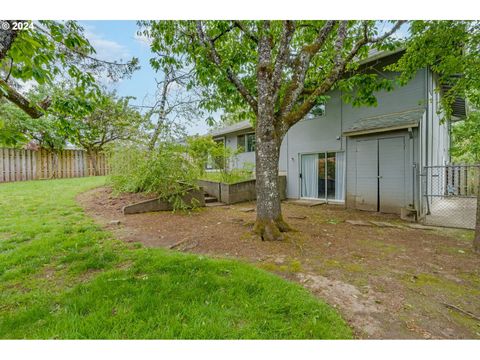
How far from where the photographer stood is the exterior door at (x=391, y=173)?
7184mm

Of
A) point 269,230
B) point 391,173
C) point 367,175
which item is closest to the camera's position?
point 269,230

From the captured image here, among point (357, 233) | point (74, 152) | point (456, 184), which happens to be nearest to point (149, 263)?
point (357, 233)

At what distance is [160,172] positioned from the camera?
288 inches

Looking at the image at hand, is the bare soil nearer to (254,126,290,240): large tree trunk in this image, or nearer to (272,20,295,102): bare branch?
(254,126,290,240): large tree trunk

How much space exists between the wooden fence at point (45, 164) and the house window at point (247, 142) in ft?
25.1

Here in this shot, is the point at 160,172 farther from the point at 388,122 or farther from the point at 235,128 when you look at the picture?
the point at 235,128

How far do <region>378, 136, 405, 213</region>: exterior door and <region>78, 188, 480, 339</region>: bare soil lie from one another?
0.52 m

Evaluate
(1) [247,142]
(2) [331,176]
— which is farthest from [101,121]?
(2) [331,176]

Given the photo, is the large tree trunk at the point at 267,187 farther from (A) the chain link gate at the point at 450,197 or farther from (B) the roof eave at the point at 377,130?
(B) the roof eave at the point at 377,130

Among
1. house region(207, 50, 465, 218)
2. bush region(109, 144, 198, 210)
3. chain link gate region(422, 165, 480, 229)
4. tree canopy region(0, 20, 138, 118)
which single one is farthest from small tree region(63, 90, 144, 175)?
chain link gate region(422, 165, 480, 229)

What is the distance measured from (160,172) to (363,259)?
19.7ft

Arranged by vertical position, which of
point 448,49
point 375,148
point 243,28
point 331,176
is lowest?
point 331,176

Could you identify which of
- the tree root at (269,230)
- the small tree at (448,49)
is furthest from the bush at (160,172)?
the small tree at (448,49)
